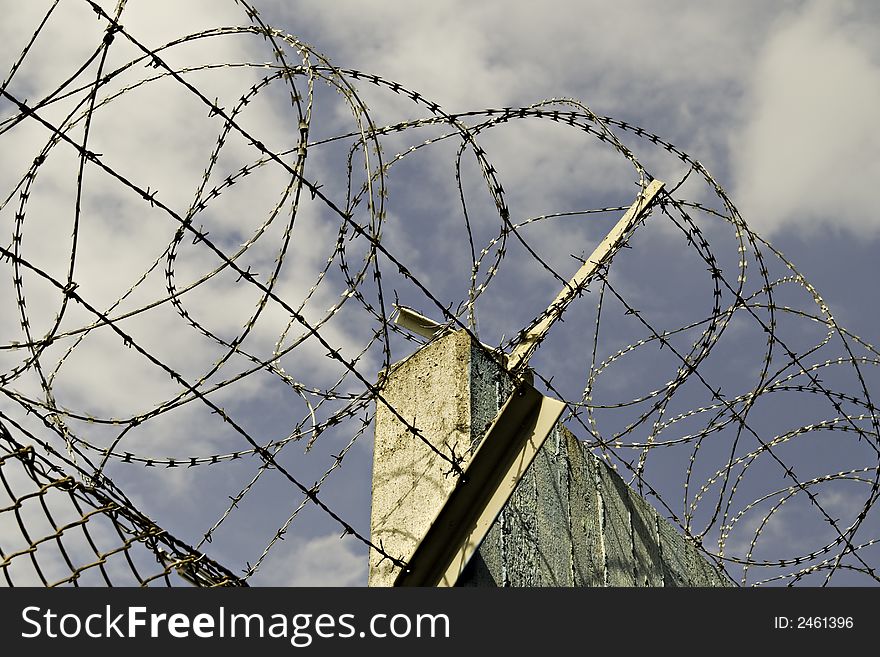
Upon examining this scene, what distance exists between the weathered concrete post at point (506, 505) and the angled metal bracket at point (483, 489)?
68mm

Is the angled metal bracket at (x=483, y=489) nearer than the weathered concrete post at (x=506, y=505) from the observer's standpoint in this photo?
Yes

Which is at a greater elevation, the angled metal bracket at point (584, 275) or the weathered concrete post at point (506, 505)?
the angled metal bracket at point (584, 275)

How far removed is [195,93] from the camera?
3.38 metres

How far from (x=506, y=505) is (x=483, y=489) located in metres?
0.21

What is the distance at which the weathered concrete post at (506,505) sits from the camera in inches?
167

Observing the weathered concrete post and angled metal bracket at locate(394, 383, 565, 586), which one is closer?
angled metal bracket at locate(394, 383, 565, 586)

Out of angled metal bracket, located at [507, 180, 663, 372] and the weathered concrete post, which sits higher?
angled metal bracket, located at [507, 180, 663, 372]

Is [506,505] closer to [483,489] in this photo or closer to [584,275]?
[483,489]

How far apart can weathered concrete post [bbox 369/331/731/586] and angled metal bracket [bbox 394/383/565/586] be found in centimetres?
7

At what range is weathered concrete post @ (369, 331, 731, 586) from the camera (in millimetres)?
4250

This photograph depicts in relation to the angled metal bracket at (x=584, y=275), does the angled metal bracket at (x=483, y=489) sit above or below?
below

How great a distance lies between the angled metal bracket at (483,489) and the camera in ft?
13.2

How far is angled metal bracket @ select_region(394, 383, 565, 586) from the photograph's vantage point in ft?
13.2
